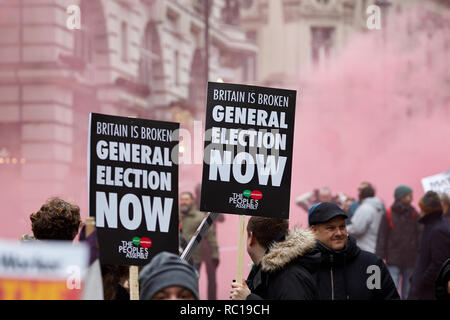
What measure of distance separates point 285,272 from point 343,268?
0.38m

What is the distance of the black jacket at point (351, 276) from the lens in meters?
5.02

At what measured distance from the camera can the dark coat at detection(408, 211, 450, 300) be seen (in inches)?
369

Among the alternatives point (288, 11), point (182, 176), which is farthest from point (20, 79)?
point (288, 11)

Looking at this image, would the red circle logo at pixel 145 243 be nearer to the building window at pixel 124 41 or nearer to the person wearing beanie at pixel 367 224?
the person wearing beanie at pixel 367 224

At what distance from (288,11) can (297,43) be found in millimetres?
857

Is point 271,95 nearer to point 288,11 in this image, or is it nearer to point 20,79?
point 20,79

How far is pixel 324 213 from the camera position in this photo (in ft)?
17.2

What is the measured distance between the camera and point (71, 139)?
18547mm

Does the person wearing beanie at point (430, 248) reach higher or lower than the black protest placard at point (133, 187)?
lower

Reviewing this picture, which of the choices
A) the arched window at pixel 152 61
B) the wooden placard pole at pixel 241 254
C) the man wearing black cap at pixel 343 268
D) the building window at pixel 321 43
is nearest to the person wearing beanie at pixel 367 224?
the wooden placard pole at pixel 241 254

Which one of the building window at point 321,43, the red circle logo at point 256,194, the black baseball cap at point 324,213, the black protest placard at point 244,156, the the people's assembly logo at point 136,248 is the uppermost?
the building window at point 321,43

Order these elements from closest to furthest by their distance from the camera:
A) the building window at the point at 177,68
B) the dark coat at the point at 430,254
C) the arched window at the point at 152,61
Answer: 1. the dark coat at the point at 430,254
2. the arched window at the point at 152,61
3. the building window at the point at 177,68

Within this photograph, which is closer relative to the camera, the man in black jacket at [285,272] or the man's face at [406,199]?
the man in black jacket at [285,272]

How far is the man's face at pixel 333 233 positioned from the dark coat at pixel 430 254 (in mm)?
4356
